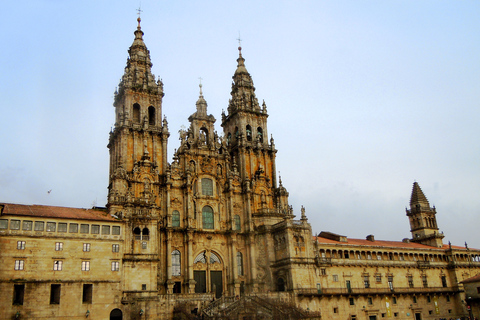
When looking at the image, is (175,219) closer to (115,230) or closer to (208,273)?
(208,273)

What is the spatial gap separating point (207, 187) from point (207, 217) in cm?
458

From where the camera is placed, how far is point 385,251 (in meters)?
78.0

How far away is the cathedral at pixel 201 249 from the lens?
5212cm

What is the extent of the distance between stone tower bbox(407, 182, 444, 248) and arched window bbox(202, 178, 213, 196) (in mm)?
42025

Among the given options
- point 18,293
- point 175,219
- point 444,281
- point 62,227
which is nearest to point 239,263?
point 175,219

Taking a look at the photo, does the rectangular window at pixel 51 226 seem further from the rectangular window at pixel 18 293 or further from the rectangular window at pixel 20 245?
the rectangular window at pixel 18 293

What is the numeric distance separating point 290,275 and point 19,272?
34450mm

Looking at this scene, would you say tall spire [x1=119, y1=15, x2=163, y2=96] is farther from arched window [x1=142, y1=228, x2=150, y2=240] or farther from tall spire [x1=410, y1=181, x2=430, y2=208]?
tall spire [x1=410, y1=181, x2=430, y2=208]

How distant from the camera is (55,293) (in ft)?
169

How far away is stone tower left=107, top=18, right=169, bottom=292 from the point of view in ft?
191

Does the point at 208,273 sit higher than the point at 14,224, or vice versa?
the point at 14,224

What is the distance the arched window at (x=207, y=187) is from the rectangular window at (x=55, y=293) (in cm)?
2668

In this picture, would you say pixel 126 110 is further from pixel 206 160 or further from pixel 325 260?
pixel 325 260

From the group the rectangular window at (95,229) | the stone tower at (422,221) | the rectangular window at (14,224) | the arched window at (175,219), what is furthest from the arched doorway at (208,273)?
the stone tower at (422,221)
